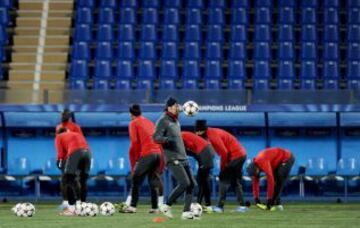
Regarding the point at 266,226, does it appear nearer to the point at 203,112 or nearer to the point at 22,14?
the point at 203,112

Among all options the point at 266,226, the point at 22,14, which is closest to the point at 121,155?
the point at 22,14

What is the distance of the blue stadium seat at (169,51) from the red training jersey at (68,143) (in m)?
13.4

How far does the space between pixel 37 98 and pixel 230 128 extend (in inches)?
220

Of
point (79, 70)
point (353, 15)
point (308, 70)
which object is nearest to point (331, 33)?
point (353, 15)

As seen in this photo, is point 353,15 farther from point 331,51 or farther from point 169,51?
point 169,51

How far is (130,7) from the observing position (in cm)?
3566

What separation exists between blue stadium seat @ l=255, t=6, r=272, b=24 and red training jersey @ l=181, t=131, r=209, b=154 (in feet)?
45.7

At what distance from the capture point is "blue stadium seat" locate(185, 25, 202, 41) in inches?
1355

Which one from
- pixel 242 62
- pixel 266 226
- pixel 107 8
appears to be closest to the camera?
pixel 266 226

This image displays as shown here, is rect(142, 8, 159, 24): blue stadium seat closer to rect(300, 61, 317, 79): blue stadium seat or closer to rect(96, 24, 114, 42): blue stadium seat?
rect(96, 24, 114, 42): blue stadium seat

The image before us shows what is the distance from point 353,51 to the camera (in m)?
33.8

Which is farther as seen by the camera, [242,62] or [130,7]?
[130,7]

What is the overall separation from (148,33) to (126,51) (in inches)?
40.8

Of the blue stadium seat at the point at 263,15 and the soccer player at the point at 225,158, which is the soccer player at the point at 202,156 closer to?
the soccer player at the point at 225,158
